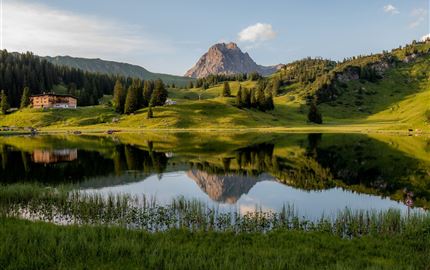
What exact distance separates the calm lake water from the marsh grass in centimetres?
462

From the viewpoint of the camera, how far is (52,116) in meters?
199

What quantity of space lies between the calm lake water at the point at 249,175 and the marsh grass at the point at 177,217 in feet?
15.2

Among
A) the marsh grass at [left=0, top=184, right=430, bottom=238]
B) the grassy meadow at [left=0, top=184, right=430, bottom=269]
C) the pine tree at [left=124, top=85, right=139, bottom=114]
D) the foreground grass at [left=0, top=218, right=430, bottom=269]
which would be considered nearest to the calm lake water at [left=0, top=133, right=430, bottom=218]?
the marsh grass at [left=0, top=184, right=430, bottom=238]

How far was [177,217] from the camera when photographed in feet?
90.7

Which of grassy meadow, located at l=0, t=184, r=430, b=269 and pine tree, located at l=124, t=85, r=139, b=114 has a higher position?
pine tree, located at l=124, t=85, r=139, b=114

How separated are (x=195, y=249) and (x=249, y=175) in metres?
36.5

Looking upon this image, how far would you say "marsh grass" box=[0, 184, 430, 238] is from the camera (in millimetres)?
23938

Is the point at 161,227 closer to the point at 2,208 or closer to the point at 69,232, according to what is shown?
the point at 69,232

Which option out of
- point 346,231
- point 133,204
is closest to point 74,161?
point 133,204

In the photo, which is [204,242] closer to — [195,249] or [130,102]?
[195,249]

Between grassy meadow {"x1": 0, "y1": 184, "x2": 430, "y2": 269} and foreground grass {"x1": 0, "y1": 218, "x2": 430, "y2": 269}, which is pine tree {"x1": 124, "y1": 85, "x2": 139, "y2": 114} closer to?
grassy meadow {"x1": 0, "y1": 184, "x2": 430, "y2": 269}

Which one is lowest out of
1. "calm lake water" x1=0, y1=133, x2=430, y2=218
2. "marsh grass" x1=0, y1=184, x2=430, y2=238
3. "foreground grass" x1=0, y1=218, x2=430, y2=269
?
"calm lake water" x1=0, y1=133, x2=430, y2=218

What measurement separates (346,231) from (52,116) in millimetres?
199096

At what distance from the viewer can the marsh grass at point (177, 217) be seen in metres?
23.9
